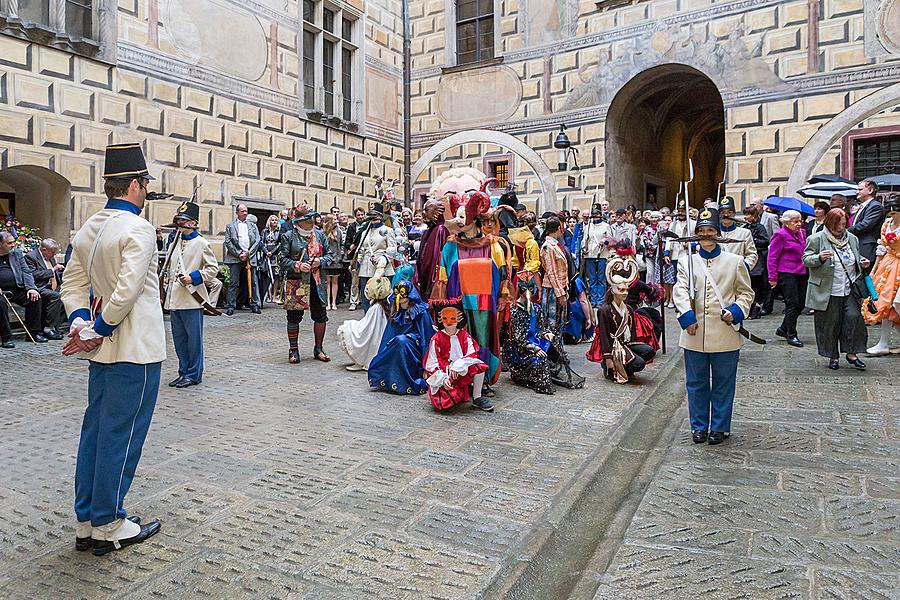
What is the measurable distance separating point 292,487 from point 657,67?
50.7 ft

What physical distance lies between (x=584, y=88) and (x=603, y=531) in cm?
1562

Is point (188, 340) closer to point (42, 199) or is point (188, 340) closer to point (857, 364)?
point (857, 364)

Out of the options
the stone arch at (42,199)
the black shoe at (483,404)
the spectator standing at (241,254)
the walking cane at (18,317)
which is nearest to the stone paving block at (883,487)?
the black shoe at (483,404)

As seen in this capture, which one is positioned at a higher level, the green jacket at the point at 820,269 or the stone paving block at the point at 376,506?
the green jacket at the point at 820,269

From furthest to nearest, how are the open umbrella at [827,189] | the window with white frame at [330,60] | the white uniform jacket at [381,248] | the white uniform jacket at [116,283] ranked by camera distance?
the window with white frame at [330,60] → the open umbrella at [827,189] → the white uniform jacket at [381,248] → the white uniform jacket at [116,283]

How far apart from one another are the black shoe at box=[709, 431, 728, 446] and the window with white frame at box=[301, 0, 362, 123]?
14478 millimetres

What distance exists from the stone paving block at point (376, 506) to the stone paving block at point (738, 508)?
4.13 feet

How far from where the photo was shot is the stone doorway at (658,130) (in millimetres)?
17266

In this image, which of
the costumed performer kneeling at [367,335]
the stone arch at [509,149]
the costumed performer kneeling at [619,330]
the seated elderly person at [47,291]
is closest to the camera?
the costumed performer kneeling at [619,330]

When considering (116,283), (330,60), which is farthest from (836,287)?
(330,60)

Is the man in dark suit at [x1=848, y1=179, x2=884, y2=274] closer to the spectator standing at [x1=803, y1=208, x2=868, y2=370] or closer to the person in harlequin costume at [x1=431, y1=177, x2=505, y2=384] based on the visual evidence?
the spectator standing at [x1=803, y1=208, x2=868, y2=370]

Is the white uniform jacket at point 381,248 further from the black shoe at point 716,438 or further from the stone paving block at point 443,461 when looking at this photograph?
the black shoe at point 716,438

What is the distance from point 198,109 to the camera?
1398cm

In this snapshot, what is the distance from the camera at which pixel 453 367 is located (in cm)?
556
